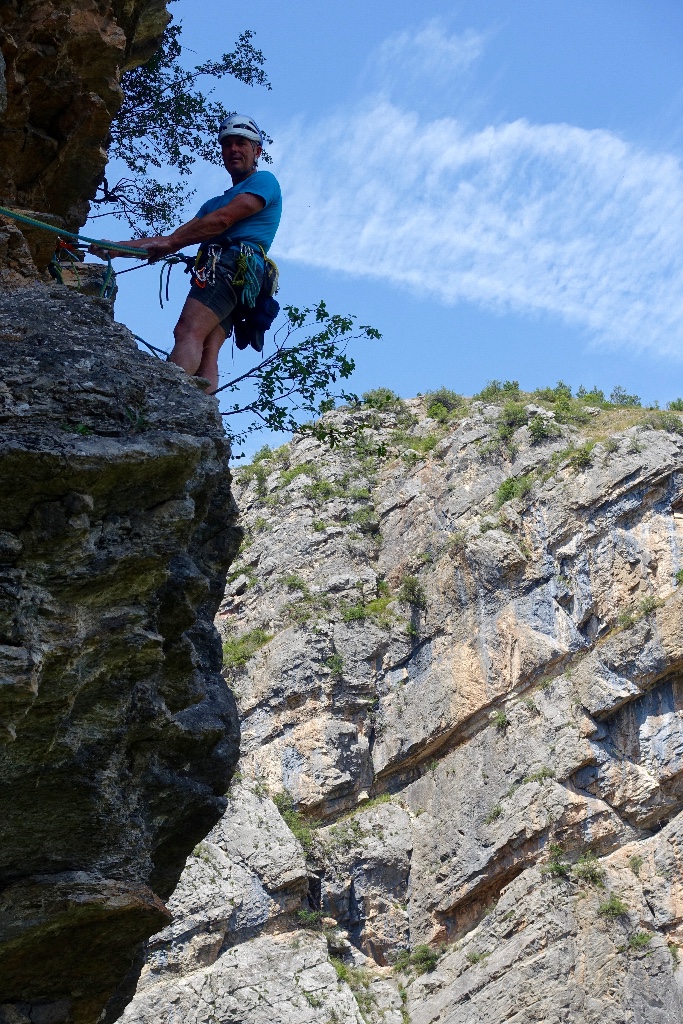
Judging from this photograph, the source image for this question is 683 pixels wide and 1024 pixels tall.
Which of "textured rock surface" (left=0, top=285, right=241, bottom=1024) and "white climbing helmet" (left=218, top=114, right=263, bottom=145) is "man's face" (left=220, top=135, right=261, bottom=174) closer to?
"white climbing helmet" (left=218, top=114, right=263, bottom=145)

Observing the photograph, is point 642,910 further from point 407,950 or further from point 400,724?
point 400,724

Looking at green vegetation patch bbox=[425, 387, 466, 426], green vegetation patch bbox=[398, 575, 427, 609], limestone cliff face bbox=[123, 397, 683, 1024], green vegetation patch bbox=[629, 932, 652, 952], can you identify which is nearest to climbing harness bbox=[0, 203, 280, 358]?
limestone cliff face bbox=[123, 397, 683, 1024]

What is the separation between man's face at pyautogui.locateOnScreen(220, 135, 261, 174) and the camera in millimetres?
8750

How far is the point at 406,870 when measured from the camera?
27.8m

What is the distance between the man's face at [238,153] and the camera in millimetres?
8750

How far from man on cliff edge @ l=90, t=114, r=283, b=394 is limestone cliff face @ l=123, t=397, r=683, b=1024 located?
1520 centimetres

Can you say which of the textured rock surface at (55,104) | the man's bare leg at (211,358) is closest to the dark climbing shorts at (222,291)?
the man's bare leg at (211,358)

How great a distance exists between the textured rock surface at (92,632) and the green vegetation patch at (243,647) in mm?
23510

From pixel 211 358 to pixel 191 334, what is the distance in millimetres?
305

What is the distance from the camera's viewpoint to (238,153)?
8789 mm

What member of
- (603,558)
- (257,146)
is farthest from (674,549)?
(257,146)

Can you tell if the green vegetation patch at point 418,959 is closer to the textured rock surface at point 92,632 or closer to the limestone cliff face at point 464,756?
the limestone cliff face at point 464,756

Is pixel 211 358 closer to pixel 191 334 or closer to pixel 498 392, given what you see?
pixel 191 334

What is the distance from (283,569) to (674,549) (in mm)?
11368
